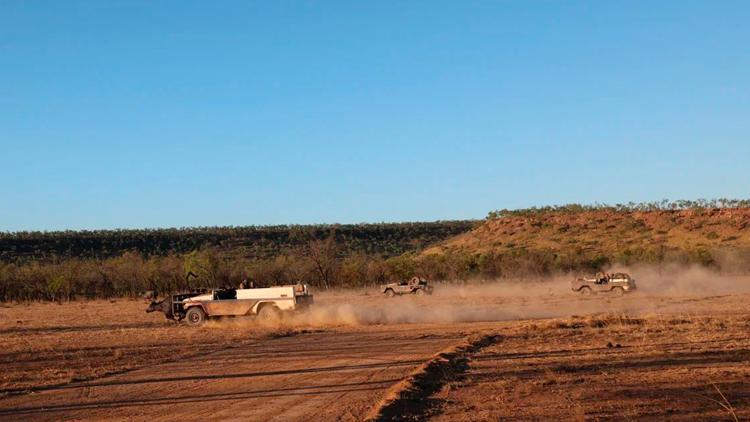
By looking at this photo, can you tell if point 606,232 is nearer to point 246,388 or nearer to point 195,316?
point 195,316

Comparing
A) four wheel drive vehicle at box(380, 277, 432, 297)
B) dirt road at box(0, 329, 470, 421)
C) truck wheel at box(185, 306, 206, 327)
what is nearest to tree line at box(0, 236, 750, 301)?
four wheel drive vehicle at box(380, 277, 432, 297)

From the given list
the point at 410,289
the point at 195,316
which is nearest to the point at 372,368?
the point at 195,316

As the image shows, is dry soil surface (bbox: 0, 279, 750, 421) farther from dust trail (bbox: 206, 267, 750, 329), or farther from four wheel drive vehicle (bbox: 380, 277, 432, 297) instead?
four wheel drive vehicle (bbox: 380, 277, 432, 297)

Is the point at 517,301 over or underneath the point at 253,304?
underneath

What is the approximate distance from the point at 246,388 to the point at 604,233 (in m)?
82.6

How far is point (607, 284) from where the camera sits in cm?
4681

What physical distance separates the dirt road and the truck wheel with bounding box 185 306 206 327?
890cm

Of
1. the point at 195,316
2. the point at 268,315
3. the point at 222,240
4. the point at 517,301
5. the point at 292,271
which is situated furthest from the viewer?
the point at 222,240

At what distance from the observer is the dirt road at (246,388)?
1324cm

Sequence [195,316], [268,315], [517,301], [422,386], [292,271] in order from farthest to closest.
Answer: [292,271] → [517,301] → [195,316] → [268,315] → [422,386]

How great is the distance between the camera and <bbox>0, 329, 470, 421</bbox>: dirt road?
1324 cm

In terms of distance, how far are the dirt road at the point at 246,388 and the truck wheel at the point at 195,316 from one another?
8.90 meters

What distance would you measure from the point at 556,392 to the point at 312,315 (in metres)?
20.1

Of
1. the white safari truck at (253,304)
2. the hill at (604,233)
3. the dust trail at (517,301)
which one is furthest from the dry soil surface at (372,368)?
the hill at (604,233)
